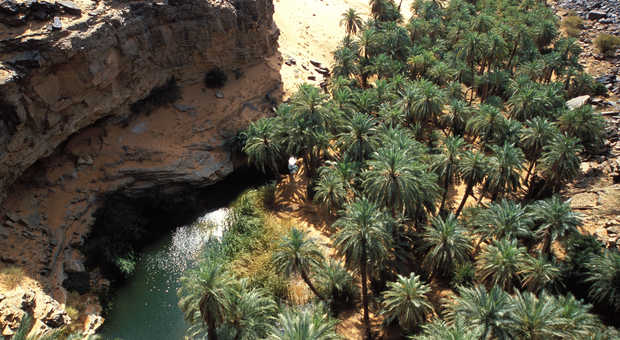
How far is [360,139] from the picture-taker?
37406 millimetres

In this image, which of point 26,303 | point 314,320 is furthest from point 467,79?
point 26,303

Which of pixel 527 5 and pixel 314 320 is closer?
pixel 314 320

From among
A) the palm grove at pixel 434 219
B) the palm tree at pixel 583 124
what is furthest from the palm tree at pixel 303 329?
the palm tree at pixel 583 124

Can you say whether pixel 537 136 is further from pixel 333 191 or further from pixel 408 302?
pixel 408 302

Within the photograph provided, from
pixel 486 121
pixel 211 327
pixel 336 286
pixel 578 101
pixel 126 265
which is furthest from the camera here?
pixel 578 101

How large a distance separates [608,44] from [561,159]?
3896cm

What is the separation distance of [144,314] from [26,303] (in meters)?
8.33

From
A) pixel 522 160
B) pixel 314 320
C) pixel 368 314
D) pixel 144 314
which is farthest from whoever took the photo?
pixel 522 160

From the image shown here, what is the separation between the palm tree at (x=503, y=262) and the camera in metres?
27.3

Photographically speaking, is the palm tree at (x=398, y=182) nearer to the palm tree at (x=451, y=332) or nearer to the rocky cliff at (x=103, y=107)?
the palm tree at (x=451, y=332)

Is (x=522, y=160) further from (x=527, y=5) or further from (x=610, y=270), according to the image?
(x=527, y=5)

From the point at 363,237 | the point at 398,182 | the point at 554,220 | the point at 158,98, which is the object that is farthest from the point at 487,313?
the point at 158,98

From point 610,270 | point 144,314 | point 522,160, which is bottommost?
point 144,314

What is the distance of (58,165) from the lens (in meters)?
37.7
